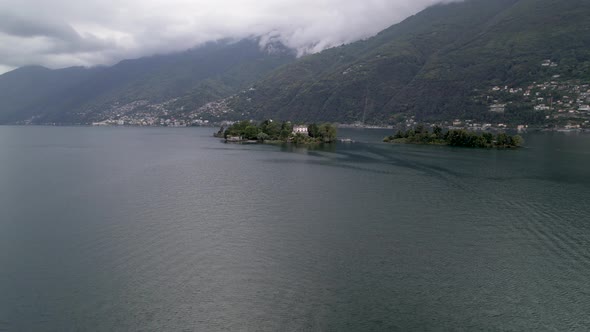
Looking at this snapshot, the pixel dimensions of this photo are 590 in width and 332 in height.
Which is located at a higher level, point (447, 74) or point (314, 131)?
point (447, 74)

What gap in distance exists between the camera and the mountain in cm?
13000

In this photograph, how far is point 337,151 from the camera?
62.3 meters

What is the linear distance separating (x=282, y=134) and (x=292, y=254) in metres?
62.6

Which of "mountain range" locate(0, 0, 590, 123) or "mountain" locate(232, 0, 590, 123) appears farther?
"mountain" locate(232, 0, 590, 123)

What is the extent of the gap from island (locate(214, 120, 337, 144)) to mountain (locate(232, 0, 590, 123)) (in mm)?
65510

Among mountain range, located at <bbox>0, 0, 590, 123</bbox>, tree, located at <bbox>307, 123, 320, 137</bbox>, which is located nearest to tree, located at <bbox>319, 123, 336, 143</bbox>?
tree, located at <bbox>307, 123, 320, 137</bbox>

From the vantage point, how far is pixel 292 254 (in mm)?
18219

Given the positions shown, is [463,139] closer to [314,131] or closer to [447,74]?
[314,131]

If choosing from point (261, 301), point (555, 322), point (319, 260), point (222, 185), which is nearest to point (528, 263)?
point (555, 322)

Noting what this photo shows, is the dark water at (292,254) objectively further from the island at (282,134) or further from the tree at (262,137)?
the tree at (262,137)

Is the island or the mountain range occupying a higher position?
the mountain range

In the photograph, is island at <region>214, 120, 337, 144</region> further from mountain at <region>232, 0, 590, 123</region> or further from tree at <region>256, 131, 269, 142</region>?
mountain at <region>232, 0, 590, 123</region>

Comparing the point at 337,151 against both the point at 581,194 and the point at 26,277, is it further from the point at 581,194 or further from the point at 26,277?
the point at 26,277

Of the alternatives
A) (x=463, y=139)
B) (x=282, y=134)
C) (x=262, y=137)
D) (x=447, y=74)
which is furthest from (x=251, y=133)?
(x=447, y=74)
